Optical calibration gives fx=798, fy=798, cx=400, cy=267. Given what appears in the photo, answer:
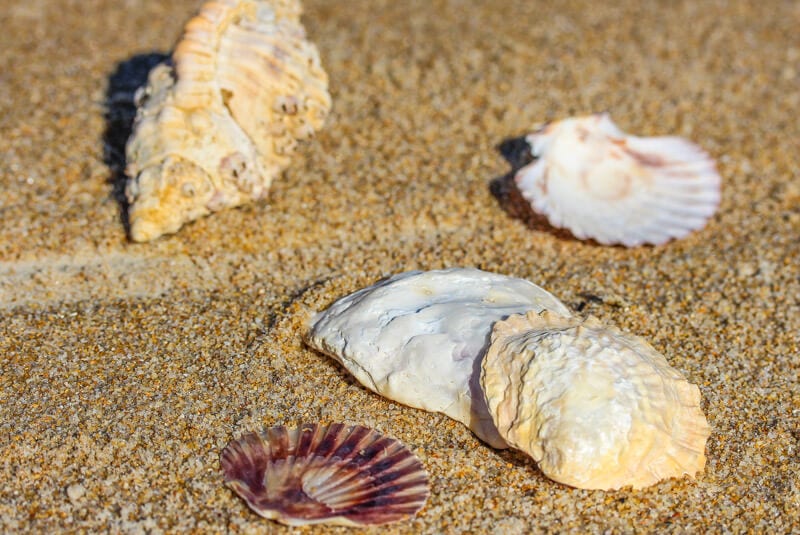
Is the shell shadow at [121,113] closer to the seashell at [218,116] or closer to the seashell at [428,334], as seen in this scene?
the seashell at [218,116]

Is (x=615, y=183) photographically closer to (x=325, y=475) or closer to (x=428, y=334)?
(x=428, y=334)

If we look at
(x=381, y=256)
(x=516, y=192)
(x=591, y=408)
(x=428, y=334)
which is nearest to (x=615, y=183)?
(x=516, y=192)

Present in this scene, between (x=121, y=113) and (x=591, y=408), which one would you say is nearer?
(x=591, y=408)

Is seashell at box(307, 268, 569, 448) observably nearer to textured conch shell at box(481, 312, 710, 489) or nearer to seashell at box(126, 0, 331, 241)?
textured conch shell at box(481, 312, 710, 489)

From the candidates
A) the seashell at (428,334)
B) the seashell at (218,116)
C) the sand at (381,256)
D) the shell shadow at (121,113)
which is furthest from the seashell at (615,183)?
the shell shadow at (121,113)

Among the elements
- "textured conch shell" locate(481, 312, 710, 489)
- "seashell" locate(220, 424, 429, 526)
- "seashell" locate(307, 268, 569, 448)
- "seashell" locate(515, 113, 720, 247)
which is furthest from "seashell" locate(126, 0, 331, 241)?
"textured conch shell" locate(481, 312, 710, 489)
